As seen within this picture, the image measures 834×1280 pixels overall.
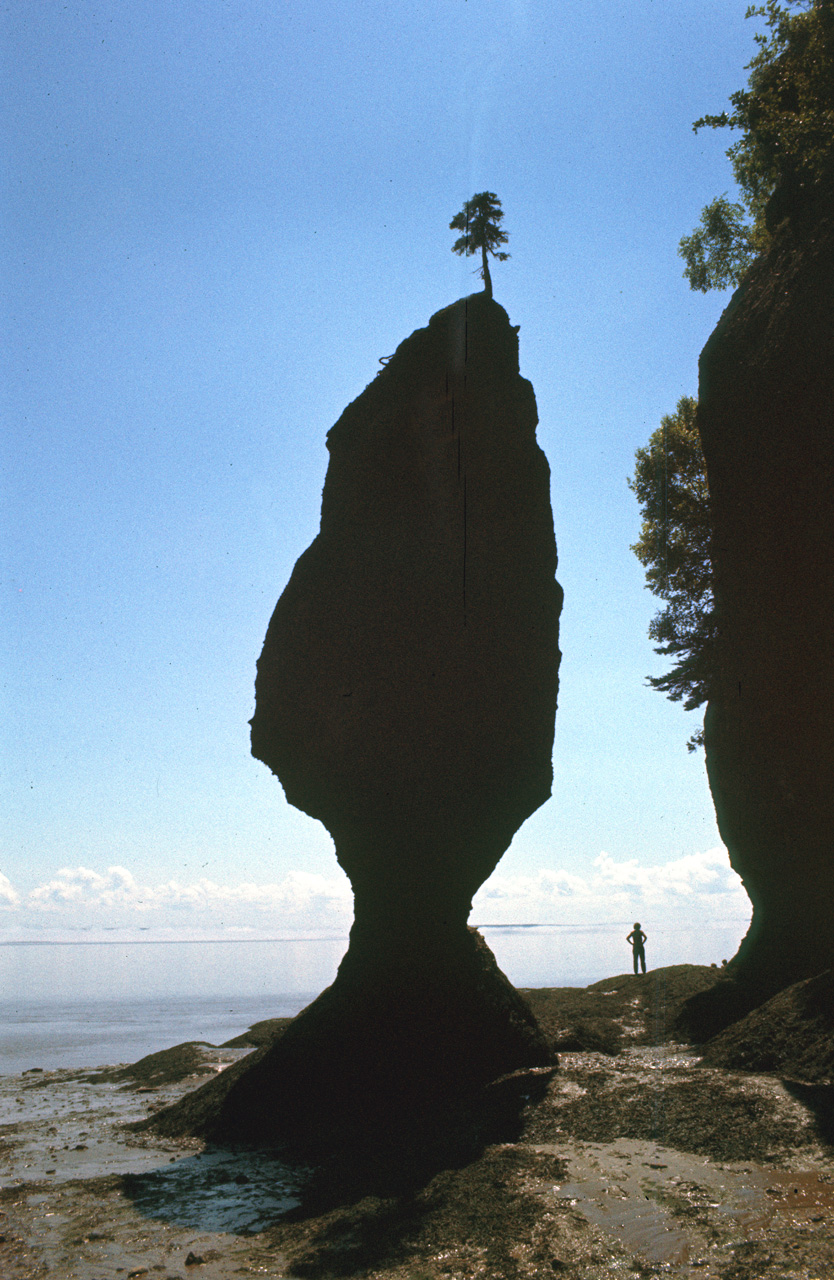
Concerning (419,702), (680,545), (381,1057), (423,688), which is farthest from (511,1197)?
(680,545)

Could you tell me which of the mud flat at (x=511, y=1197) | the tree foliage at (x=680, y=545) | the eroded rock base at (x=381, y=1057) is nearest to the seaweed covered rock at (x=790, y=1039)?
the mud flat at (x=511, y=1197)

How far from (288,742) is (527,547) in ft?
19.8

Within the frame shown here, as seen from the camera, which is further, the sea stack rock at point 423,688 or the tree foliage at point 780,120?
the tree foliage at point 780,120

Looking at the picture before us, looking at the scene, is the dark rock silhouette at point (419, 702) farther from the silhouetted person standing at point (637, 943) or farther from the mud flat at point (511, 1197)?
the silhouetted person standing at point (637, 943)

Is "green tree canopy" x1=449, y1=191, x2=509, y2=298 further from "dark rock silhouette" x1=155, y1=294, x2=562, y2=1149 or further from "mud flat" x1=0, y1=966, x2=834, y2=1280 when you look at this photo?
"mud flat" x1=0, y1=966, x2=834, y2=1280

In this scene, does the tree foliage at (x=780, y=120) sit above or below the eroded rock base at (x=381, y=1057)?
above

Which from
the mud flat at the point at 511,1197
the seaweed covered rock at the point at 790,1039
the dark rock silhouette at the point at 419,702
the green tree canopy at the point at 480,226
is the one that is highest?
the green tree canopy at the point at 480,226

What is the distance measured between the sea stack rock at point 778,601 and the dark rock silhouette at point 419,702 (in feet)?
19.4

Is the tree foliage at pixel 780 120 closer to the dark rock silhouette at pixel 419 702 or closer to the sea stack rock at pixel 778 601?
the sea stack rock at pixel 778 601

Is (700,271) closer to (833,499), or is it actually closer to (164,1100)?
(833,499)

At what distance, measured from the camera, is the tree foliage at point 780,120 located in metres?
18.9

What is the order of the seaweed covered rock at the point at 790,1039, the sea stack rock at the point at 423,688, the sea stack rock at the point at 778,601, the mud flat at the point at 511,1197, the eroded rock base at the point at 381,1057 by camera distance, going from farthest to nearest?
the sea stack rock at the point at 778,601 → the sea stack rock at the point at 423,688 → the eroded rock base at the point at 381,1057 → the seaweed covered rock at the point at 790,1039 → the mud flat at the point at 511,1197

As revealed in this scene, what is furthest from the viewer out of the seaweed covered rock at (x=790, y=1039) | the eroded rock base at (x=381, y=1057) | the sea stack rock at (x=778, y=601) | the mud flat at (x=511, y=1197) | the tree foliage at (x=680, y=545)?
the tree foliage at (x=680, y=545)

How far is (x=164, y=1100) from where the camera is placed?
15.7 metres
